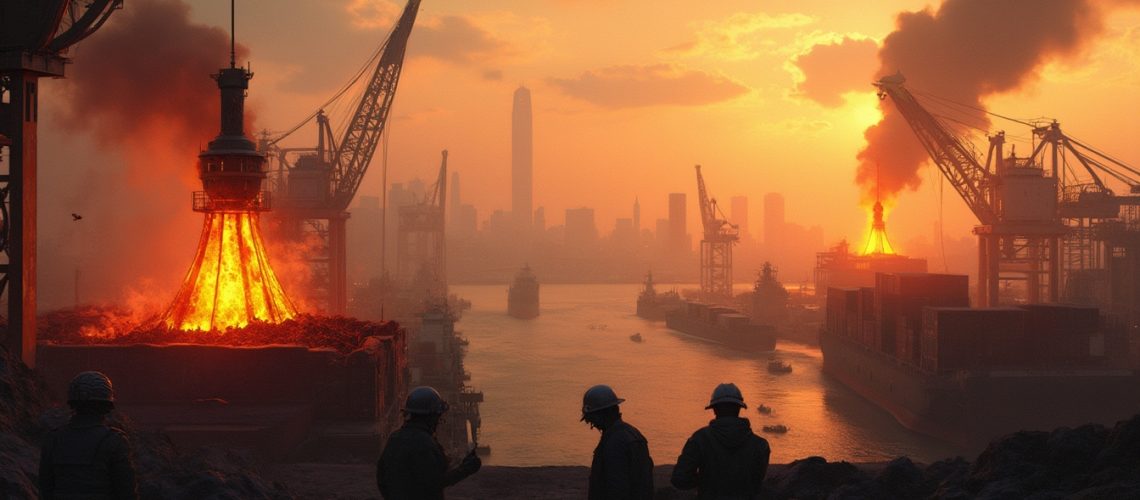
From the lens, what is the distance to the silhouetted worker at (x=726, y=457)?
621 cm

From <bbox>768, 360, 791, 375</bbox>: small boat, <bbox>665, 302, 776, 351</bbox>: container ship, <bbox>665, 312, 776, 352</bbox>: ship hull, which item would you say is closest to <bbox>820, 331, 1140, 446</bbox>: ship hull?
<bbox>768, 360, 791, 375</bbox>: small boat

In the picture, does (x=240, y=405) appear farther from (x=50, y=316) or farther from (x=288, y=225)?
(x=288, y=225)

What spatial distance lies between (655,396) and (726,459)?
183 feet

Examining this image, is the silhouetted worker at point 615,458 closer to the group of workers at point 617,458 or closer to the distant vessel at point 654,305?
the group of workers at point 617,458

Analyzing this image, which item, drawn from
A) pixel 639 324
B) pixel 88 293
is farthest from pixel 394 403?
pixel 639 324

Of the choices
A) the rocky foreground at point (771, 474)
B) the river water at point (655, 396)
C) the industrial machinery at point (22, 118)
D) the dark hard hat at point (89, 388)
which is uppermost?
the industrial machinery at point (22, 118)

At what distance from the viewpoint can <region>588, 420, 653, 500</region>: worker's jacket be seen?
5.94m

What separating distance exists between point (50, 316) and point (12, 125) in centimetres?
1664

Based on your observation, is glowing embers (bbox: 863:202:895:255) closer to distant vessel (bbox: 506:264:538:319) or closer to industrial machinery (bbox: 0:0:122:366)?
distant vessel (bbox: 506:264:538:319)

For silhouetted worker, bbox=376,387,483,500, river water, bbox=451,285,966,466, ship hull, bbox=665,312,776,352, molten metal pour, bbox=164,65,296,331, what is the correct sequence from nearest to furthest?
1. silhouetted worker, bbox=376,387,483,500
2. molten metal pour, bbox=164,65,296,331
3. river water, bbox=451,285,966,466
4. ship hull, bbox=665,312,776,352

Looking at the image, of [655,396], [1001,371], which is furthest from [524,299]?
[1001,371]

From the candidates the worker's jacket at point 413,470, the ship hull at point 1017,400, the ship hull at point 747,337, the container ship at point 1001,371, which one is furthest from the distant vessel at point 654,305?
the worker's jacket at point 413,470

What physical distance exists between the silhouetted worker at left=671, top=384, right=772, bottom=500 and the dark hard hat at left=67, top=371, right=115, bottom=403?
3961 millimetres

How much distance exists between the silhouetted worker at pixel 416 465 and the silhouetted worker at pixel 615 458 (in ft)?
2.82
